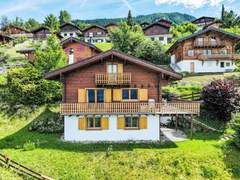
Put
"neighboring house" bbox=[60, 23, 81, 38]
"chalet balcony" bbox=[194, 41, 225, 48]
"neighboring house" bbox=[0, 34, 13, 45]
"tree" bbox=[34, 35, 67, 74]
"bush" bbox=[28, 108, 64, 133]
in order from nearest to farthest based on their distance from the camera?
1. "bush" bbox=[28, 108, 64, 133]
2. "tree" bbox=[34, 35, 67, 74]
3. "chalet balcony" bbox=[194, 41, 225, 48]
4. "neighboring house" bbox=[0, 34, 13, 45]
5. "neighboring house" bbox=[60, 23, 81, 38]

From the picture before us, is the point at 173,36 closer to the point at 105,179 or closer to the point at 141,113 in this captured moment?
the point at 141,113

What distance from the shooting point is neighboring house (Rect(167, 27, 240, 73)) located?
5294 centimetres

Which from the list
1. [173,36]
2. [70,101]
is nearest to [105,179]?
[70,101]

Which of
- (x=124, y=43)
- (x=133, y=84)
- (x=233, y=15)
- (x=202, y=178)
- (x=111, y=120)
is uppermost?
(x=233, y=15)

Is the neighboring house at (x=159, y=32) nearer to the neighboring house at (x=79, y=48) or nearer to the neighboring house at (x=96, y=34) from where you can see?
the neighboring house at (x=96, y=34)

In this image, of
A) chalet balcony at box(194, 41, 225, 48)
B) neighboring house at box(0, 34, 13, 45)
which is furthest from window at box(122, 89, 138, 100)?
neighboring house at box(0, 34, 13, 45)

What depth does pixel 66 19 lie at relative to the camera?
117m

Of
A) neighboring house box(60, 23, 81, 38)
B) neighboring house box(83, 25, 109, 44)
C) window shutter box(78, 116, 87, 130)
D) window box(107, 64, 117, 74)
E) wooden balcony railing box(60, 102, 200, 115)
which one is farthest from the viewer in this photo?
neighboring house box(60, 23, 81, 38)

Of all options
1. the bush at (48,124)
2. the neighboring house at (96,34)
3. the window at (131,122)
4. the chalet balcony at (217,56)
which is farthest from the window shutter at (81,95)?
the neighboring house at (96,34)

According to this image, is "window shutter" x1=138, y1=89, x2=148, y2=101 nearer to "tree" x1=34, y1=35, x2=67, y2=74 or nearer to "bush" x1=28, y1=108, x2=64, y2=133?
"bush" x1=28, y1=108, x2=64, y2=133

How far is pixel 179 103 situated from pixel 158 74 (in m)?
3.12

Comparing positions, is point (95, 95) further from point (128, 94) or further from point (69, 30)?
point (69, 30)

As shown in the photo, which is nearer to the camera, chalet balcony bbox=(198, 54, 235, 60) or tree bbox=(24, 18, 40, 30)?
chalet balcony bbox=(198, 54, 235, 60)

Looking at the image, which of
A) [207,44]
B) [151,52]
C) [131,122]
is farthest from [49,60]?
[207,44]
